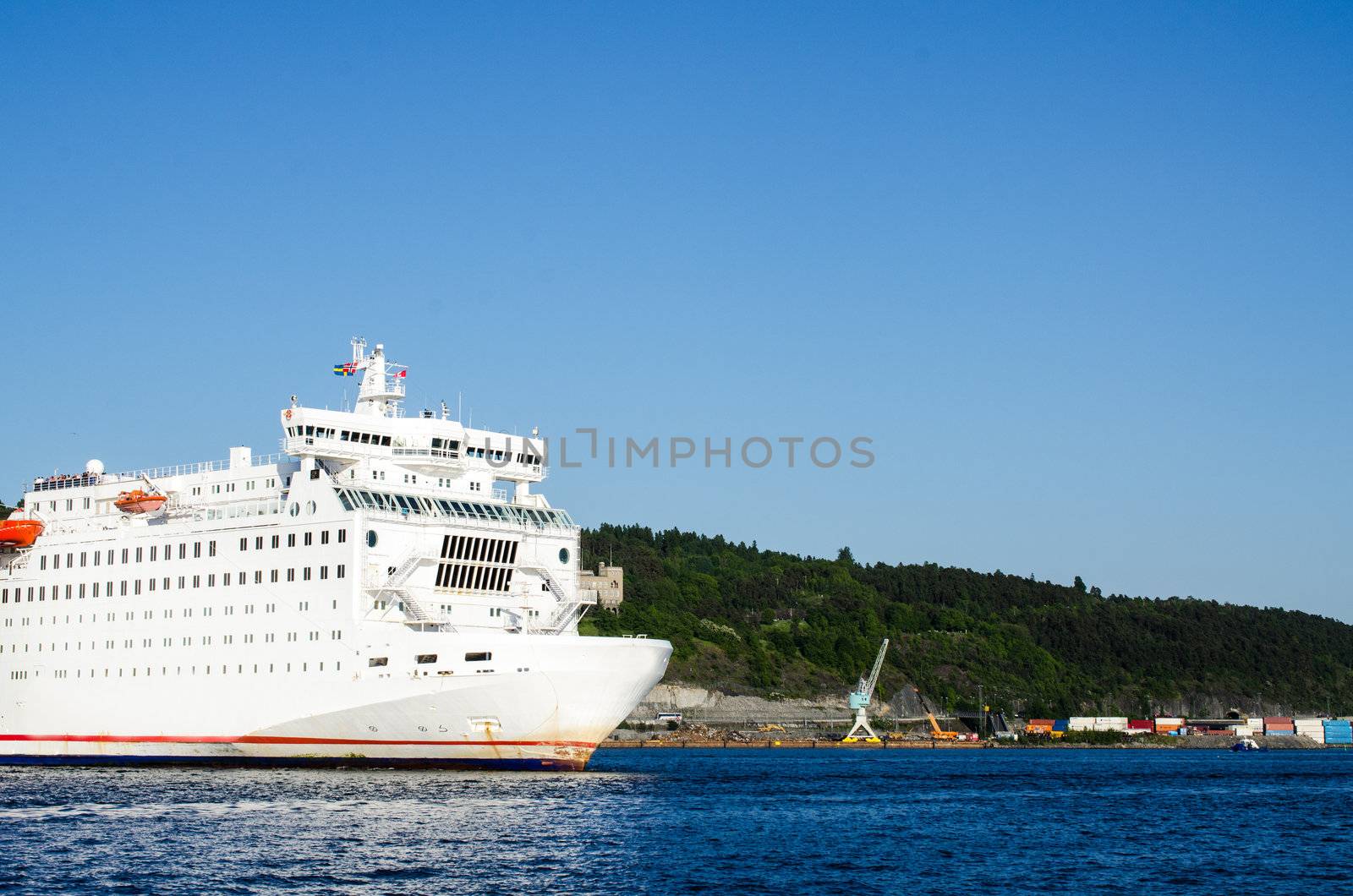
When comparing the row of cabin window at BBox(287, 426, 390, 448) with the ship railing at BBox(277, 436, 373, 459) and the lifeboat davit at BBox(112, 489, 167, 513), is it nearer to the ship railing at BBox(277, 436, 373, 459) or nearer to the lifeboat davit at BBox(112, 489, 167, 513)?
the ship railing at BBox(277, 436, 373, 459)

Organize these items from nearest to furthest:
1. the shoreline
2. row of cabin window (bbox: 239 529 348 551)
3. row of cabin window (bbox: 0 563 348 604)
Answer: row of cabin window (bbox: 239 529 348 551) → row of cabin window (bbox: 0 563 348 604) → the shoreline

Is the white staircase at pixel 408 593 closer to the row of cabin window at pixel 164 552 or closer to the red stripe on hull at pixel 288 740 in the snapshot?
the row of cabin window at pixel 164 552

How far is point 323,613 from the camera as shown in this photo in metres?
55.3

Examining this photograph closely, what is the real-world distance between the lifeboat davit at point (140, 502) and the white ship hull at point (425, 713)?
6.86 m

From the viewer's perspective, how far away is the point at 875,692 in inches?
6604

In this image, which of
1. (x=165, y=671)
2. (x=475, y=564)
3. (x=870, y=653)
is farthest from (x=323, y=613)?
(x=870, y=653)

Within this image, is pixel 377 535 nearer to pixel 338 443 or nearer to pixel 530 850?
pixel 338 443

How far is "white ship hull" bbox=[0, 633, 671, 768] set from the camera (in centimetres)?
5244

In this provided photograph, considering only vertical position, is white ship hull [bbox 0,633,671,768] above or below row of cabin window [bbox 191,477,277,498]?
below

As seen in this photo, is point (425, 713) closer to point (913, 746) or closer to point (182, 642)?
point (182, 642)

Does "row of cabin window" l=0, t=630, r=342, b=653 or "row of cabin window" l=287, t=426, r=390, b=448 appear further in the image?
"row of cabin window" l=287, t=426, r=390, b=448

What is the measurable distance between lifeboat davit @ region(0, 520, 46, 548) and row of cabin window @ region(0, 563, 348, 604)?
1.95 m

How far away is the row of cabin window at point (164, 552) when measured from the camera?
56.5 m

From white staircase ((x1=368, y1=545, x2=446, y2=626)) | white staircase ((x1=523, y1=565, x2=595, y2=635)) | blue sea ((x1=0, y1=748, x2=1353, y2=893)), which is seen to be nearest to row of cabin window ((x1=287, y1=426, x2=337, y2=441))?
white staircase ((x1=368, y1=545, x2=446, y2=626))
